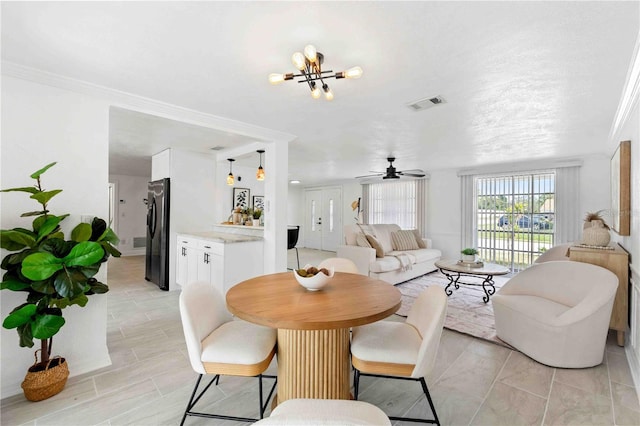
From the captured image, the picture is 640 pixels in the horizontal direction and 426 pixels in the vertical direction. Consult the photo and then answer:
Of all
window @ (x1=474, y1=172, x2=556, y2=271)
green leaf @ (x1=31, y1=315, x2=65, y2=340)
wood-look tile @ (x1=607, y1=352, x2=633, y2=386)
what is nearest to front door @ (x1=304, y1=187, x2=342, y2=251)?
window @ (x1=474, y1=172, x2=556, y2=271)

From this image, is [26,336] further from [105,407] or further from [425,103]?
[425,103]

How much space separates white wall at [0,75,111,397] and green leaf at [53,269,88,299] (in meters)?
0.55

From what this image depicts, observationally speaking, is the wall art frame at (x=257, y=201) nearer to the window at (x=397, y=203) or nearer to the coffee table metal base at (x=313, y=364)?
the window at (x=397, y=203)

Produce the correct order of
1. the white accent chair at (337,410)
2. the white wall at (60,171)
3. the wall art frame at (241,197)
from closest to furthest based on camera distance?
the white accent chair at (337,410), the white wall at (60,171), the wall art frame at (241,197)

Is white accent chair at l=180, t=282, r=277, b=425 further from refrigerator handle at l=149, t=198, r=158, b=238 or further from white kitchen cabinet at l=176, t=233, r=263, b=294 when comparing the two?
refrigerator handle at l=149, t=198, r=158, b=238

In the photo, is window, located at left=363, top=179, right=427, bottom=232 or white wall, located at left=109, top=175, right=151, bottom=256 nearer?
window, located at left=363, top=179, right=427, bottom=232

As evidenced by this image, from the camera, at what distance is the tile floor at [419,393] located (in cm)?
179

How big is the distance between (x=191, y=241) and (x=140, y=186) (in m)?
5.37

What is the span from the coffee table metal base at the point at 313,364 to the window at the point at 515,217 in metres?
5.76

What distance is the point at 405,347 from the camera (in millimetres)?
1598

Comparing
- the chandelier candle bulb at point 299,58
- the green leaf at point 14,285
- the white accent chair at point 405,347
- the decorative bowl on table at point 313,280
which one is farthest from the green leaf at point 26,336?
the chandelier candle bulb at point 299,58

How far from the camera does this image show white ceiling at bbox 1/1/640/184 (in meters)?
1.46

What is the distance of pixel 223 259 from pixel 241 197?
2.28 meters

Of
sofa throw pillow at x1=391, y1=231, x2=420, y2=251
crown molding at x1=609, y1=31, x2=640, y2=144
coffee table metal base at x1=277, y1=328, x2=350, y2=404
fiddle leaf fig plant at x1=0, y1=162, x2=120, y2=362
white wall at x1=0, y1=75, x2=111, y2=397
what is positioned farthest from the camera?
sofa throw pillow at x1=391, y1=231, x2=420, y2=251
